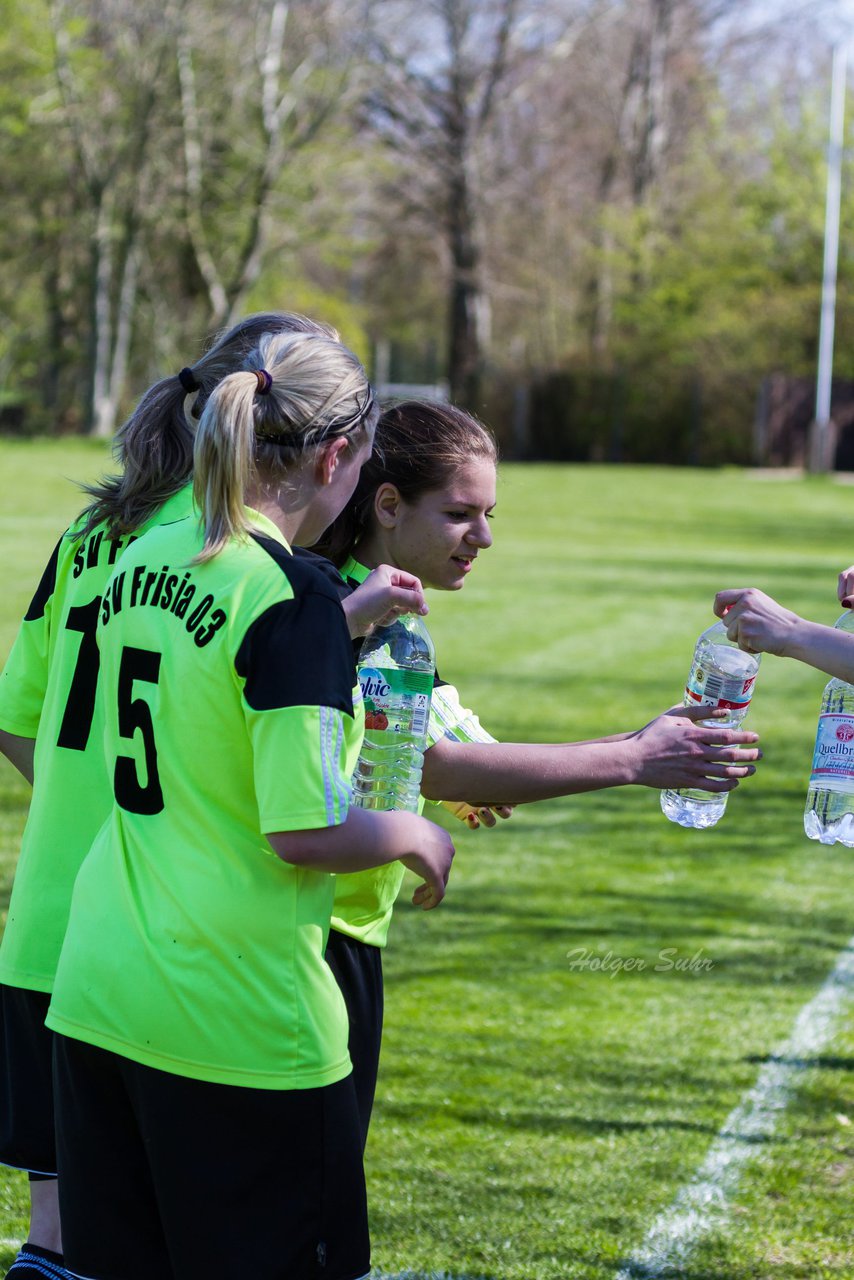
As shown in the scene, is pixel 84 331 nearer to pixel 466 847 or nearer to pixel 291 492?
pixel 466 847

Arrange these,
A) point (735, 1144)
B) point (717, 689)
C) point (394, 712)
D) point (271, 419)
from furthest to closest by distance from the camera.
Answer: point (735, 1144), point (717, 689), point (394, 712), point (271, 419)

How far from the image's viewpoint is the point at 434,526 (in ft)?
10.4

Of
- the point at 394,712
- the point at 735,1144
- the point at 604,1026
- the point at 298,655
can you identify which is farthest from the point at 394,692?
the point at 604,1026

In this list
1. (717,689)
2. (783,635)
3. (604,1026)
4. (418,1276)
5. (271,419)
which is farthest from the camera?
(604,1026)

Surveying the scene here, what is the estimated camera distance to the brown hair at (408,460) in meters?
3.13

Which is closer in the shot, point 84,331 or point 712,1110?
point 712,1110

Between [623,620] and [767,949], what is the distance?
32.6ft

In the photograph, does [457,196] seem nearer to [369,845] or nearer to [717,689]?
[717,689]

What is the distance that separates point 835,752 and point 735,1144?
5.48 feet

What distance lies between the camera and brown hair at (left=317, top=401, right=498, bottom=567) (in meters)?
3.13

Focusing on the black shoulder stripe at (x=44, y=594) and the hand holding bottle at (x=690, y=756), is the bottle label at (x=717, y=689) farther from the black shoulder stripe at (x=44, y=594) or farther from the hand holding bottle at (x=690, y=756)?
the black shoulder stripe at (x=44, y=594)

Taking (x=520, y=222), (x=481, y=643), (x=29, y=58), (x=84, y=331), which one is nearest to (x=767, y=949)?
(x=481, y=643)

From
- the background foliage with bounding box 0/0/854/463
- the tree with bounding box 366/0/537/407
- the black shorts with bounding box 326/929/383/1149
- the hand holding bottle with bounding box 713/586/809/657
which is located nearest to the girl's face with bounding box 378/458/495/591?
the hand holding bottle with bounding box 713/586/809/657

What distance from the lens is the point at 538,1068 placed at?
5.19 meters
